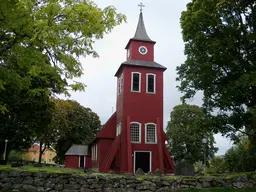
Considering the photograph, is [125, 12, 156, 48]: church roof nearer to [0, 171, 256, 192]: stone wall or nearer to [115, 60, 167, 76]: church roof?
[115, 60, 167, 76]: church roof

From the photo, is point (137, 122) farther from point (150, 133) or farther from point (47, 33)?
point (47, 33)

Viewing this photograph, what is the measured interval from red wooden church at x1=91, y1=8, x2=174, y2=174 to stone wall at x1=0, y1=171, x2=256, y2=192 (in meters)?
13.7

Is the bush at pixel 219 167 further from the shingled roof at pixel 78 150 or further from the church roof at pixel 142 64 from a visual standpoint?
the shingled roof at pixel 78 150

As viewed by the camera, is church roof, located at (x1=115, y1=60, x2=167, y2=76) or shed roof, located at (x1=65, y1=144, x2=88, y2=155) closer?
church roof, located at (x1=115, y1=60, x2=167, y2=76)

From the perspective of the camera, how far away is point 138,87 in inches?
1128

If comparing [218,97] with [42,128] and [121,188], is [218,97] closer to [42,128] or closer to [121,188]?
[121,188]

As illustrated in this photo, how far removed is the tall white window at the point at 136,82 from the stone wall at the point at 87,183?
56.5ft

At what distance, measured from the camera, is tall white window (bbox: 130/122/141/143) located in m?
27.0

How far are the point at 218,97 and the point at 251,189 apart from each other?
24.3 feet

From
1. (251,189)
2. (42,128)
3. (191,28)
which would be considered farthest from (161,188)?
(42,128)

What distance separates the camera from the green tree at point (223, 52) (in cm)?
1554

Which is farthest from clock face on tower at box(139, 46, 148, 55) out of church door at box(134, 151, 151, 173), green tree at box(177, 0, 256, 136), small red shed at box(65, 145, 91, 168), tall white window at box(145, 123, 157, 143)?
small red shed at box(65, 145, 91, 168)

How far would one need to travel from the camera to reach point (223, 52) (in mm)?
15328

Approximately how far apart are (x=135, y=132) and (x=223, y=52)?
1406cm
